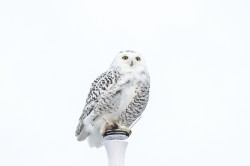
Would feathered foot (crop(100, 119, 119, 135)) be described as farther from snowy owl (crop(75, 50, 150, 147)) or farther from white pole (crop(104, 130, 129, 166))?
white pole (crop(104, 130, 129, 166))

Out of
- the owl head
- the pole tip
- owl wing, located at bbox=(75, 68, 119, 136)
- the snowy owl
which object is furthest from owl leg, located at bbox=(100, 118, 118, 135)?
the owl head

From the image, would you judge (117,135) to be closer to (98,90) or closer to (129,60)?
(98,90)

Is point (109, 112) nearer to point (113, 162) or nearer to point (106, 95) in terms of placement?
point (106, 95)

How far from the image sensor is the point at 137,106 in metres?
4.61

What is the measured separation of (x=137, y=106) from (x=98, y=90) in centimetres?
42

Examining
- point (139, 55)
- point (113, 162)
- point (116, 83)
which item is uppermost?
point (139, 55)

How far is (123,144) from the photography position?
405 centimetres

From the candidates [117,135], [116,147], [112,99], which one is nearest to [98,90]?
[112,99]

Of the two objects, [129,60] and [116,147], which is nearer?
[116,147]

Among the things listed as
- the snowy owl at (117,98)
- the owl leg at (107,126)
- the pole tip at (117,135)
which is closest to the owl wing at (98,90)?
the snowy owl at (117,98)

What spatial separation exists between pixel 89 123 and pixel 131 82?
60 cm

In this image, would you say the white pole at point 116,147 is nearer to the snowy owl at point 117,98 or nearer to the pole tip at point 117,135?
the pole tip at point 117,135

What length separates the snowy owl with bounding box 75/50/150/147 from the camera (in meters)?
4.54

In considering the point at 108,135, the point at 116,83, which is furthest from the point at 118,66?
the point at 108,135
